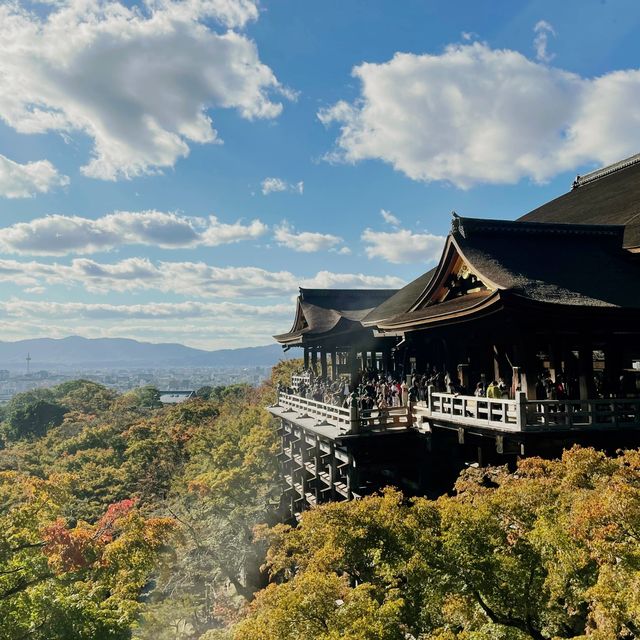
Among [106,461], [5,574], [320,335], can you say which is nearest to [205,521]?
[320,335]

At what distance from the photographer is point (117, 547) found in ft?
42.8

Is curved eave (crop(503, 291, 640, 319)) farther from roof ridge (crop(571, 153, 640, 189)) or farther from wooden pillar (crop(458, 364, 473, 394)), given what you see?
roof ridge (crop(571, 153, 640, 189))

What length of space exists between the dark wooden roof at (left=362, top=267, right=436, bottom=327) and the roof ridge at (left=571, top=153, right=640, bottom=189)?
350 inches

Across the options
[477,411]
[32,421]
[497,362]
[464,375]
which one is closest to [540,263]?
[497,362]

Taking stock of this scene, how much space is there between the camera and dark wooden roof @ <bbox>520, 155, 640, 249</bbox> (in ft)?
52.0

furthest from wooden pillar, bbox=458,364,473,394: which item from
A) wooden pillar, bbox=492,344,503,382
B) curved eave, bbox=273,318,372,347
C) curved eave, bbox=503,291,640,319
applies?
curved eave, bbox=273,318,372,347

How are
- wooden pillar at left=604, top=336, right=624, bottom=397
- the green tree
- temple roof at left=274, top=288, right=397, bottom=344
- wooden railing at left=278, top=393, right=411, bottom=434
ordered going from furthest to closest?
the green tree → temple roof at left=274, top=288, right=397, bottom=344 → wooden railing at left=278, top=393, right=411, bottom=434 → wooden pillar at left=604, top=336, right=624, bottom=397

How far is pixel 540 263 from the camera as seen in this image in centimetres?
1326

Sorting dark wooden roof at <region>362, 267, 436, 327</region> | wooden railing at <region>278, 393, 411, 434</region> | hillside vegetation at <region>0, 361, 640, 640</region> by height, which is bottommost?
hillside vegetation at <region>0, 361, 640, 640</region>

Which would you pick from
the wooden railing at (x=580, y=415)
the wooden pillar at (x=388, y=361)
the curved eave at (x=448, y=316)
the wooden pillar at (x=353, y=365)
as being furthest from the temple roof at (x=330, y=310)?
the wooden railing at (x=580, y=415)

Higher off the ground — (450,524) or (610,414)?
(610,414)

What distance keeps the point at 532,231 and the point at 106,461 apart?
3962 cm

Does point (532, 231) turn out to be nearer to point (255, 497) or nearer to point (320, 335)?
point (320, 335)

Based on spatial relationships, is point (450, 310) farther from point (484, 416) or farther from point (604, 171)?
point (604, 171)
